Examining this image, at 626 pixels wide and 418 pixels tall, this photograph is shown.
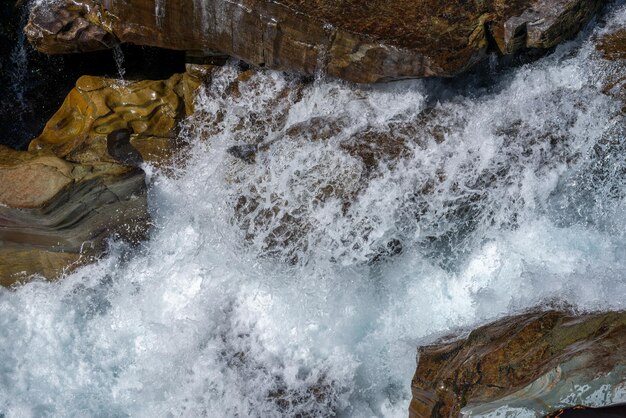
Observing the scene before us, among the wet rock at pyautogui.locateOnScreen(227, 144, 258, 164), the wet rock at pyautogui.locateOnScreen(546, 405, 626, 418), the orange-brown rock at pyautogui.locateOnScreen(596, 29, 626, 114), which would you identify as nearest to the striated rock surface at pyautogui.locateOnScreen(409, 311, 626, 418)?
the wet rock at pyautogui.locateOnScreen(546, 405, 626, 418)

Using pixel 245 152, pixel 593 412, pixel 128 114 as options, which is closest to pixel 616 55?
pixel 593 412

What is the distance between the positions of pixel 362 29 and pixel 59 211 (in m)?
2.41

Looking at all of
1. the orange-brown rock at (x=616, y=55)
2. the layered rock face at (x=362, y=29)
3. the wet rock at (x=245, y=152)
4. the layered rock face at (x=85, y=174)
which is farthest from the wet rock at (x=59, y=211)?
the orange-brown rock at (x=616, y=55)

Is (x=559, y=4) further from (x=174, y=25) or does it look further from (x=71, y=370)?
(x=71, y=370)

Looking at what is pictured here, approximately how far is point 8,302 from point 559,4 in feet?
14.9

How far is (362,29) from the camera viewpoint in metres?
4.57

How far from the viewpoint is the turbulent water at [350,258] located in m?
4.78

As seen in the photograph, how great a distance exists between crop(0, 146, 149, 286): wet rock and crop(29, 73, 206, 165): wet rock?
415 mm

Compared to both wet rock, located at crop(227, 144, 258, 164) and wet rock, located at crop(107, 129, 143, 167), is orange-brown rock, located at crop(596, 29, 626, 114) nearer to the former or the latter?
wet rock, located at crop(227, 144, 258, 164)

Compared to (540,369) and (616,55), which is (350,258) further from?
(616,55)

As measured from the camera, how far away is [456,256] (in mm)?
5031

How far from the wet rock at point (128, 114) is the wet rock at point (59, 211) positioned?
0.42m

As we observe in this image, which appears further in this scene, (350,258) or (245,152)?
(245,152)

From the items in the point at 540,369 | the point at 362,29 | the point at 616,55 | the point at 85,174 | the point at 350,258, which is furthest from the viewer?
the point at 616,55
